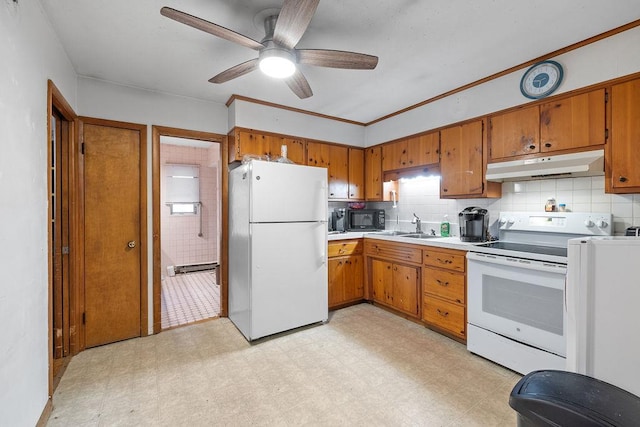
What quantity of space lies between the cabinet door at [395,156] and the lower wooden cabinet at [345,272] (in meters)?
1.05

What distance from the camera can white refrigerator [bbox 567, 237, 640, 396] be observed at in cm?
85

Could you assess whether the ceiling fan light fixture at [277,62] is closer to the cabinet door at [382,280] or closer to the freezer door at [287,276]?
the freezer door at [287,276]

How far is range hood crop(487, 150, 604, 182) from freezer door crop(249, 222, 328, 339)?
172cm

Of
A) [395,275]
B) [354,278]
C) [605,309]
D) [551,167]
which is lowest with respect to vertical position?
[354,278]

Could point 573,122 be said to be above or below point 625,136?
above

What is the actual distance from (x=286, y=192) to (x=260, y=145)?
0.76 m

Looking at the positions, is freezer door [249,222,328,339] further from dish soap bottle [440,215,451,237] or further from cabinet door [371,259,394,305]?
dish soap bottle [440,215,451,237]

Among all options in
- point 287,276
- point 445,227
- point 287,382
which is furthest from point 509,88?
point 287,382

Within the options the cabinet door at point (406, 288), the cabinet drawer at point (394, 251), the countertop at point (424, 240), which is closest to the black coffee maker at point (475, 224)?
the countertop at point (424, 240)

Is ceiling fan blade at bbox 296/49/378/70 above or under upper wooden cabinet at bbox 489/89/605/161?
above

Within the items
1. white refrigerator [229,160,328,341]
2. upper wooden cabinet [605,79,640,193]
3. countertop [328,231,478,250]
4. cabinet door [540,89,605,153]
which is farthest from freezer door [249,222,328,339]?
upper wooden cabinet [605,79,640,193]

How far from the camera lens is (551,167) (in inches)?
85.2

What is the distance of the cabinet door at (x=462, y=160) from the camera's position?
2732mm

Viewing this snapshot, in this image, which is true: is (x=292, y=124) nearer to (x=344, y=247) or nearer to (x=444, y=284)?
(x=344, y=247)
